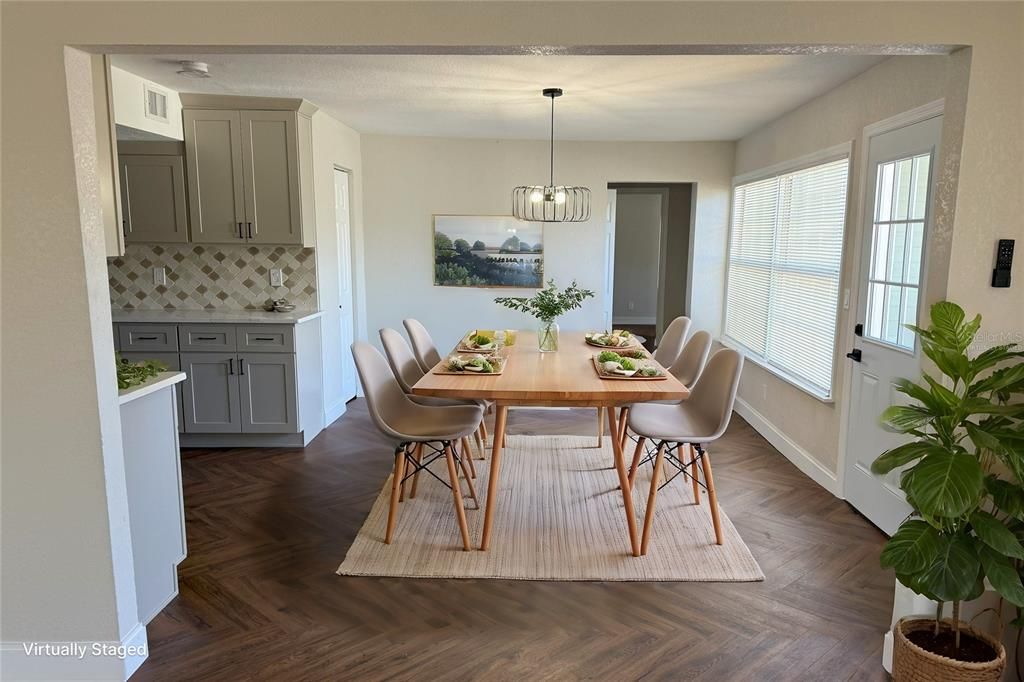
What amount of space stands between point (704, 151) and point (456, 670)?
4.97m

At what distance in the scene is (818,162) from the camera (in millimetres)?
4027

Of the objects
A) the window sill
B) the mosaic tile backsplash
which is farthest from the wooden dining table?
the mosaic tile backsplash

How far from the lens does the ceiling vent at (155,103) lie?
13.2 ft

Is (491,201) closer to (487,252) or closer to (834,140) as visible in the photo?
(487,252)

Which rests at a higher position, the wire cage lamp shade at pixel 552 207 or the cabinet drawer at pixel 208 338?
the wire cage lamp shade at pixel 552 207

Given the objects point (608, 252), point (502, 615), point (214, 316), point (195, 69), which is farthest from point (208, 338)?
point (608, 252)

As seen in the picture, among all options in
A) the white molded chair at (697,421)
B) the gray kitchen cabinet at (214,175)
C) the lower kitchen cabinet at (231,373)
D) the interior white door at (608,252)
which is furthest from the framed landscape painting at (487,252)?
the white molded chair at (697,421)

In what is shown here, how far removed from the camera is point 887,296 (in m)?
3.28

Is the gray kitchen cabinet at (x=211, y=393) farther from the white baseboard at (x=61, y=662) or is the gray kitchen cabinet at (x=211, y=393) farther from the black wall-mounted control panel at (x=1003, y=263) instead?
the black wall-mounted control panel at (x=1003, y=263)

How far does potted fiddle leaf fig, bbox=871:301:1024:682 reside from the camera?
1759mm

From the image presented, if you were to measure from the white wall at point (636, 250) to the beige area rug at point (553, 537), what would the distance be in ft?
20.5

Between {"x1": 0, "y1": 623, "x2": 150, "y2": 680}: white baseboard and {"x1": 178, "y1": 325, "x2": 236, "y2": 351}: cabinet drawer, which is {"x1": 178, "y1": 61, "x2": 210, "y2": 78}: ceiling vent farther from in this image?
{"x1": 0, "y1": 623, "x2": 150, "y2": 680}: white baseboard

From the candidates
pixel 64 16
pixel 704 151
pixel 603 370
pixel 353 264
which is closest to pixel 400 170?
pixel 353 264

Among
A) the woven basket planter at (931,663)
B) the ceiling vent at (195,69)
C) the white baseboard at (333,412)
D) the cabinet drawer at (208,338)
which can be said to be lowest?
the white baseboard at (333,412)
